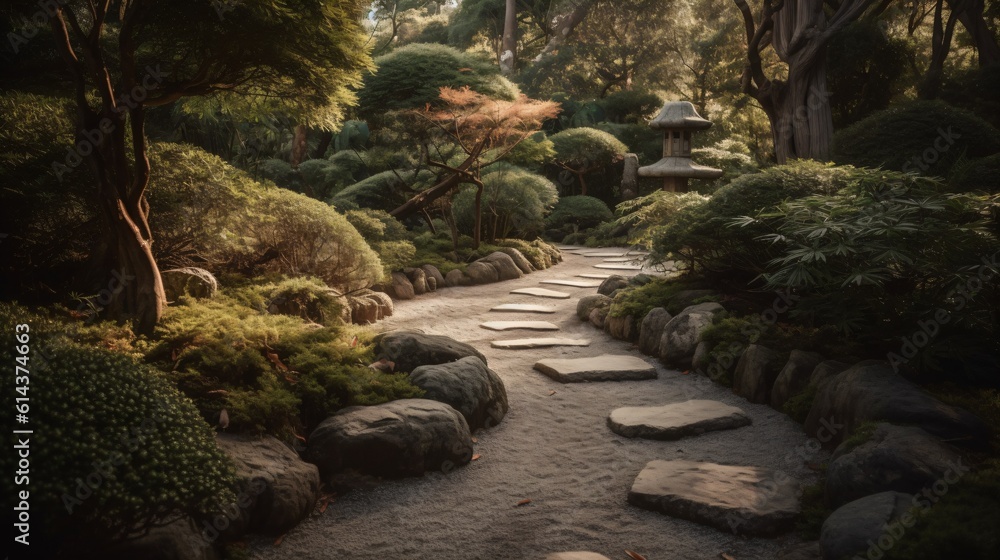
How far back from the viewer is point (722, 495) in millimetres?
3787

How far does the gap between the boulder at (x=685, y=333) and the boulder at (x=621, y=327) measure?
79 centimetres

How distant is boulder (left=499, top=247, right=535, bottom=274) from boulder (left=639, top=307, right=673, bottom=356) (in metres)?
5.56

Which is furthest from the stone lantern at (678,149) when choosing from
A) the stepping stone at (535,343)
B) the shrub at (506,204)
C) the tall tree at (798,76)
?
the stepping stone at (535,343)

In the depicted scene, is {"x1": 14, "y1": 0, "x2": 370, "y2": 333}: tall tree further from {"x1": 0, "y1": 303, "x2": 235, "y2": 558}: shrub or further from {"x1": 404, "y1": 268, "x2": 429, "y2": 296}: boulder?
{"x1": 404, "y1": 268, "x2": 429, "y2": 296}: boulder

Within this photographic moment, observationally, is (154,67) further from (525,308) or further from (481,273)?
(481,273)

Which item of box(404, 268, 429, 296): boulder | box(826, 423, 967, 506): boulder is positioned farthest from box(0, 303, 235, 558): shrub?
box(404, 268, 429, 296): boulder

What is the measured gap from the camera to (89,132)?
4766mm

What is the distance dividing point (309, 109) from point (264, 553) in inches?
165

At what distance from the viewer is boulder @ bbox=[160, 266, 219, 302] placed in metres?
6.05

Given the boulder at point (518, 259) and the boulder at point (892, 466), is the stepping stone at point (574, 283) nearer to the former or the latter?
the boulder at point (518, 259)


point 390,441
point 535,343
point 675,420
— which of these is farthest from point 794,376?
point 390,441

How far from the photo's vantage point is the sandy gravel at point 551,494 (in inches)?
136

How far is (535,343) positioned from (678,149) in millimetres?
7779

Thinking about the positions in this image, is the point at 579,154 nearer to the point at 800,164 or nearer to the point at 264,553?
the point at 800,164
